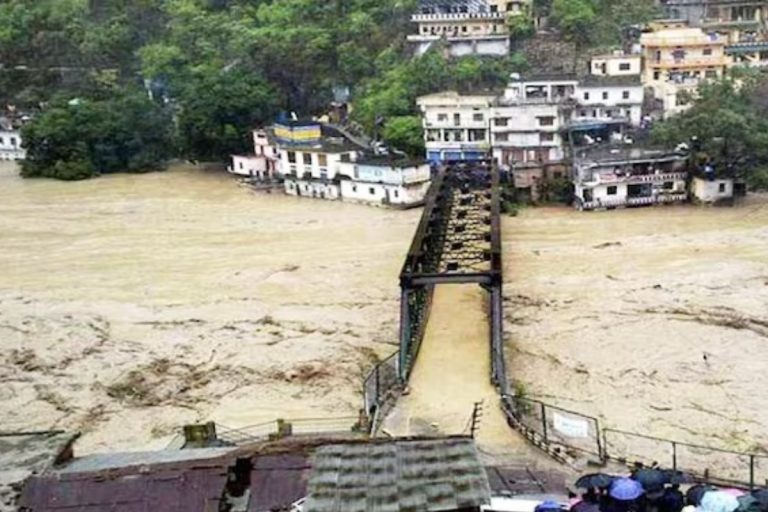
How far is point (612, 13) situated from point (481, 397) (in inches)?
1347

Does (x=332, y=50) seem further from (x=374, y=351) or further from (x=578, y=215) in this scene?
(x=374, y=351)

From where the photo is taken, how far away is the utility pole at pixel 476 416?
14.0m

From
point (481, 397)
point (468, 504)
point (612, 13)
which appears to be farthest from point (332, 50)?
point (468, 504)

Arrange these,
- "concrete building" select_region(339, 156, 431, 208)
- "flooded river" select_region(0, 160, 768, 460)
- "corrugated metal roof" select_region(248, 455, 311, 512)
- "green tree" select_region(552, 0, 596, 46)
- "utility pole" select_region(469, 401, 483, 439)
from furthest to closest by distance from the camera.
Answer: "green tree" select_region(552, 0, 596, 46)
"concrete building" select_region(339, 156, 431, 208)
"flooded river" select_region(0, 160, 768, 460)
"utility pole" select_region(469, 401, 483, 439)
"corrugated metal roof" select_region(248, 455, 311, 512)

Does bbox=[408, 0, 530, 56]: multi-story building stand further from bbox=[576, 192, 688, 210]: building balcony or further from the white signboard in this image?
the white signboard

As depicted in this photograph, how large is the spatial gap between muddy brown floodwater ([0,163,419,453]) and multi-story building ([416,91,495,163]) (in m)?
4.99

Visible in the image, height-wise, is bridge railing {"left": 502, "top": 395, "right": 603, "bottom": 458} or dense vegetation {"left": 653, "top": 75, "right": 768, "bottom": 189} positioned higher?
dense vegetation {"left": 653, "top": 75, "right": 768, "bottom": 189}

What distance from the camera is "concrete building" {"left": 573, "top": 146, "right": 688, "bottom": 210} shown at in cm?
3241

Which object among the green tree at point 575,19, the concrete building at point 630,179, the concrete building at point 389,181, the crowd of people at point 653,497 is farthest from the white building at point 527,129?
the crowd of people at point 653,497

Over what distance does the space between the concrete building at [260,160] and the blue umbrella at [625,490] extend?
30.2 meters

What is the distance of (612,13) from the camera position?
45625mm

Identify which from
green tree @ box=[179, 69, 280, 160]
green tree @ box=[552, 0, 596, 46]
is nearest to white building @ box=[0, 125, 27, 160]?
green tree @ box=[179, 69, 280, 160]

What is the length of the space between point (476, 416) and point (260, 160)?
27.2 meters

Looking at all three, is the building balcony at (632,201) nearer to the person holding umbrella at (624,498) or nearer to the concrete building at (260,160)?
the concrete building at (260,160)
